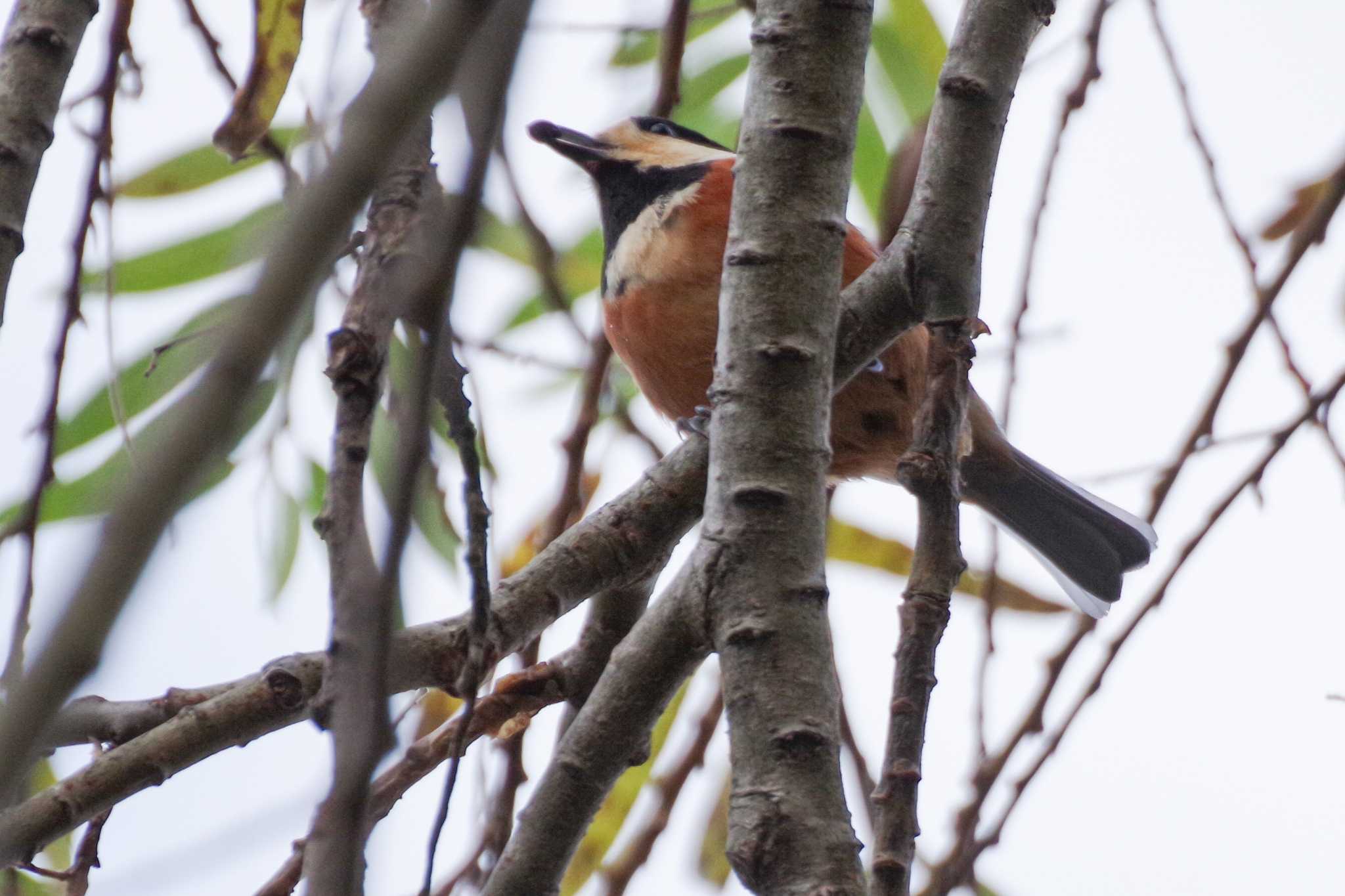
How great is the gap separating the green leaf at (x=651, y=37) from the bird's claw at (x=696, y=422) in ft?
2.35

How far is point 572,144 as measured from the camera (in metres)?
3.61

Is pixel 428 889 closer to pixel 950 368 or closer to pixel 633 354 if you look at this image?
pixel 950 368

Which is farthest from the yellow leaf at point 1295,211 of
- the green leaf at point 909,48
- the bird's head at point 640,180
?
the bird's head at point 640,180

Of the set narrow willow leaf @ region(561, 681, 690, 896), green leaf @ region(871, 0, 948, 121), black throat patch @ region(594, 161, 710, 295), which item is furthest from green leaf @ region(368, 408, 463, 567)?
green leaf @ region(871, 0, 948, 121)

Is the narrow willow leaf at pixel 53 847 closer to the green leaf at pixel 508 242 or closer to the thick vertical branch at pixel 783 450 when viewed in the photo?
the green leaf at pixel 508 242

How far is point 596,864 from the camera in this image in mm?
2590

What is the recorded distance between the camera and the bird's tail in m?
3.43

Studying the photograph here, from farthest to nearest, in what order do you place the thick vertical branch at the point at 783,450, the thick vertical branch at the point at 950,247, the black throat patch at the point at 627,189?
1. the black throat patch at the point at 627,189
2. the thick vertical branch at the point at 950,247
3. the thick vertical branch at the point at 783,450

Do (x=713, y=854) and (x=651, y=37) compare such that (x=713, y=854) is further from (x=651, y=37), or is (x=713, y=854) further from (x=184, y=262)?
(x=651, y=37)

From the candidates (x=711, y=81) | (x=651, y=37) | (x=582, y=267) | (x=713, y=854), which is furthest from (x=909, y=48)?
(x=713, y=854)

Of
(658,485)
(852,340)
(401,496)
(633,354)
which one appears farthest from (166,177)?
(401,496)

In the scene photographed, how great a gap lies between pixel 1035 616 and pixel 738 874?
73.3 inches

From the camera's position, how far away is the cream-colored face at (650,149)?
3.50 metres

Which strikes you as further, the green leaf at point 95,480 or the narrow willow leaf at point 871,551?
the narrow willow leaf at point 871,551
